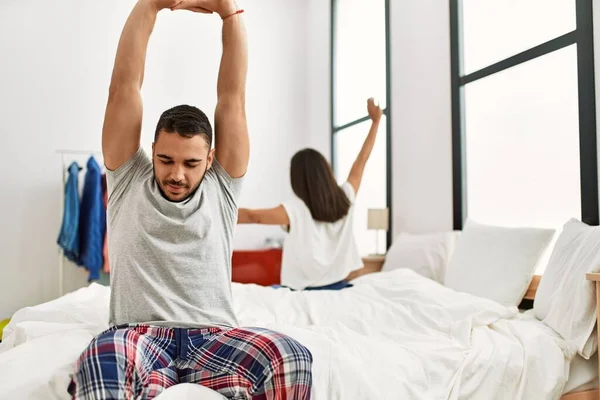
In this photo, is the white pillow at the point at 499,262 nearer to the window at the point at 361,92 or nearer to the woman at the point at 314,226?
the woman at the point at 314,226

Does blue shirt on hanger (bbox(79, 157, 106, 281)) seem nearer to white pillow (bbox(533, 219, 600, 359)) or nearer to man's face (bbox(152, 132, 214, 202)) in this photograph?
man's face (bbox(152, 132, 214, 202))

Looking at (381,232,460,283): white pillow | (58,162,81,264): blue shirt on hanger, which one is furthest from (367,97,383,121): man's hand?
(58,162,81,264): blue shirt on hanger

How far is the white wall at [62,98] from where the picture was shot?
434cm

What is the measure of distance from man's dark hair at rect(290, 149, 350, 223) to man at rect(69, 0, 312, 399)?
114 cm

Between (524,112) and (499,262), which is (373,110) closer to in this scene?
(524,112)

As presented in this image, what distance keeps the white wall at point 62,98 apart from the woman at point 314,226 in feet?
7.98

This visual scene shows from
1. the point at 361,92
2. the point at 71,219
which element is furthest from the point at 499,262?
the point at 71,219

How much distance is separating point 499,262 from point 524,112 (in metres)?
0.87

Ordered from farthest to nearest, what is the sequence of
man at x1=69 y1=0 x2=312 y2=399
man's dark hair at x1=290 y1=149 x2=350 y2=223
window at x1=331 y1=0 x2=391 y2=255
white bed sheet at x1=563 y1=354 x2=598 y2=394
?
window at x1=331 y1=0 x2=391 y2=255 < man's dark hair at x1=290 y1=149 x2=350 y2=223 < white bed sheet at x1=563 y1=354 x2=598 y2=394 < man at x1=69 y1=0 x2=312 y2=399

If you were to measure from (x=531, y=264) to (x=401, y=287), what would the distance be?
23.8 inches

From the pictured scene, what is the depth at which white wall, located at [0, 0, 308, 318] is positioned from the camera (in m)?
4.34

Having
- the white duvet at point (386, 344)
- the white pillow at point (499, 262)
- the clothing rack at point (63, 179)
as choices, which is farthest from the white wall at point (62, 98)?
the white pillow at point (499, 262)

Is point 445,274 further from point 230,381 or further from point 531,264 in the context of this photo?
point 230,381

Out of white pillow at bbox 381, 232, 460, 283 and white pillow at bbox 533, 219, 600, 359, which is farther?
white pillow at bbox 381, 232, 460, 283
